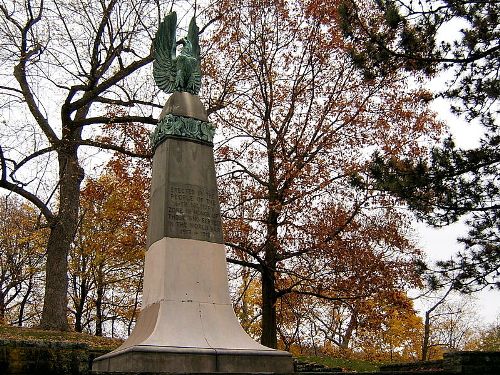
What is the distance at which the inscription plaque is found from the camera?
8.41 metres

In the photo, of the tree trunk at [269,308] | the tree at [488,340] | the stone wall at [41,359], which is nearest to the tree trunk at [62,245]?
the tree trunk at [269,308]

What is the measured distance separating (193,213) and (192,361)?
2343 mm

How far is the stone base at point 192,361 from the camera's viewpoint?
22.2 ft

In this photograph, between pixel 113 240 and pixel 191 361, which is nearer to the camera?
pixel 191 361

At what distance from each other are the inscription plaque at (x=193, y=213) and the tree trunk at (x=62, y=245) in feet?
27.4

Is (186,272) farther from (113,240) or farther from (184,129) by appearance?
(113,240)

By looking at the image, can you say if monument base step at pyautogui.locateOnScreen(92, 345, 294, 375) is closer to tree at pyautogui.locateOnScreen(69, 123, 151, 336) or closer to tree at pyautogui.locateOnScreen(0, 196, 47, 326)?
tree at pyautogui.locateOnScreen(69, 123, 151, 336)

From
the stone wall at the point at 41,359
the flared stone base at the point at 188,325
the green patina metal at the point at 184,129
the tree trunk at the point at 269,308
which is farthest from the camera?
the tree trunk at the point at 269,308

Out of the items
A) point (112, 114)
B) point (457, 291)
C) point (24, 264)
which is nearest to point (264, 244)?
point (112, 114)

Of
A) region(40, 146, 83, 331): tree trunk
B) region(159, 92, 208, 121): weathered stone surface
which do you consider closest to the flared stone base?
region(159, 92, 208, 121): weathered stone surface

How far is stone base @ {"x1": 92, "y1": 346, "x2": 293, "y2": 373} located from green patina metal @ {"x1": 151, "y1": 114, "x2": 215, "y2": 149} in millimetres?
3407

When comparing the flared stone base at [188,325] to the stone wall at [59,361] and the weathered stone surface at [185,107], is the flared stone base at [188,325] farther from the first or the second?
the weathered stone surface at [185,107]

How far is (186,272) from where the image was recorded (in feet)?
26.9

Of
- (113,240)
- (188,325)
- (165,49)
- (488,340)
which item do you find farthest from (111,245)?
(488,340)
